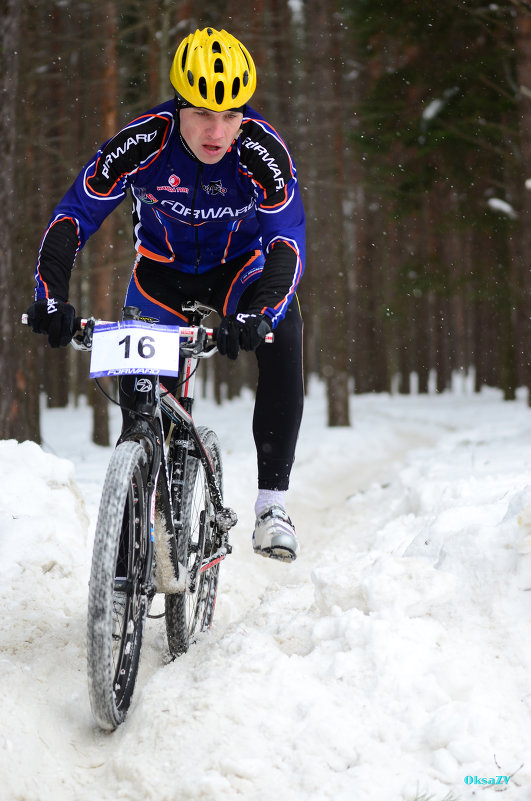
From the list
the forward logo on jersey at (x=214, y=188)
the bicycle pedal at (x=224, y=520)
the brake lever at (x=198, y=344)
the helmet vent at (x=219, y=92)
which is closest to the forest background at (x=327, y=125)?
the bicycle pedal at (x=224, y=520)

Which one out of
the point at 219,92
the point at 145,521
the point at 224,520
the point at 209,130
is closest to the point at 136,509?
the point at 145,521

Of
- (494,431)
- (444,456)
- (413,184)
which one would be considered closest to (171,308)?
(444,456)

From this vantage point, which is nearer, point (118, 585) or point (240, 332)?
point (118, 585)

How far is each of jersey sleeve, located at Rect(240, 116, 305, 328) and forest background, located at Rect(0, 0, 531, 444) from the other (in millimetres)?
4847

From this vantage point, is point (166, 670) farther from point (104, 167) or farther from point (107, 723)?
point (104, 167)

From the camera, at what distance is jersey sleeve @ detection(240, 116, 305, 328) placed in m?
3.40

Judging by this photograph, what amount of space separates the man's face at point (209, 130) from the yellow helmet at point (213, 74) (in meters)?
0.06

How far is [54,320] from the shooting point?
111 inches

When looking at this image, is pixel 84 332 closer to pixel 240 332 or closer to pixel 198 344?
pixel 198 344

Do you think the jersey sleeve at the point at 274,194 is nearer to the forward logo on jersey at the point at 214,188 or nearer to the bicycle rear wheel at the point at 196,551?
the forward logo on jersey at the point at 214,188

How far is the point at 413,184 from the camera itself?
16641mm

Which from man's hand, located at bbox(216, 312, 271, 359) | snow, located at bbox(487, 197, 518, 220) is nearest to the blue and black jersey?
man's hand, located at bbox(216, 312, 271, 359)

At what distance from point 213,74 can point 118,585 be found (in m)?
2.13

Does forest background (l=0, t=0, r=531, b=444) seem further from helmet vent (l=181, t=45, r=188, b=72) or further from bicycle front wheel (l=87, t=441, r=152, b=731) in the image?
bicycle front wheel (l=87, t=441, r=152, b=731)
